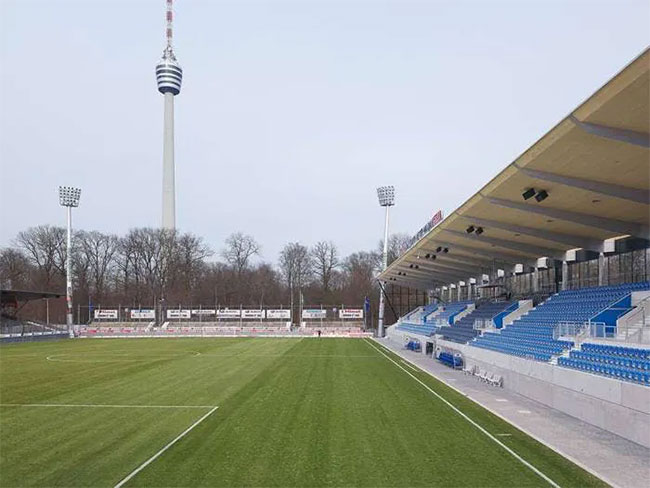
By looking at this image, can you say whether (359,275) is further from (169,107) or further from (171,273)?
(169,107)

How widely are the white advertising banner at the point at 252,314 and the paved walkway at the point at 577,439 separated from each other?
52.2 metres

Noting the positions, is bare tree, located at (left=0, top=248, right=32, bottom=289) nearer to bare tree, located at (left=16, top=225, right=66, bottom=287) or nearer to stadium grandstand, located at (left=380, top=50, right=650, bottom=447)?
bare tree, located at (left=16, top=225, right=66, bottom=287)

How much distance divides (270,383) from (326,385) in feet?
7.02

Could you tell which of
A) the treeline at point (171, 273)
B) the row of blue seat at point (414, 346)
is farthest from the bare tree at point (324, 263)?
the row of blue seat at point (414, 346)

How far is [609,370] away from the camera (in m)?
12.9

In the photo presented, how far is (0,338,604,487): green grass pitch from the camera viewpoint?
9047mm

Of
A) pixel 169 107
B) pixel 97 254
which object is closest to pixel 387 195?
pixel 97 254

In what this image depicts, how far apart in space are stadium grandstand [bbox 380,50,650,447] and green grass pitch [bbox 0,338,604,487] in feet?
7.23

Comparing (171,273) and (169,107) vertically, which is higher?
(169,107)

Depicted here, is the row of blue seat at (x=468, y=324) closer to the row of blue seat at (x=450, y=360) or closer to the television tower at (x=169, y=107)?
the row of blue seat at (x=450, y=360)

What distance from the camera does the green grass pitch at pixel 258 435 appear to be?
9.05 m

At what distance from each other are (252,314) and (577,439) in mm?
59988

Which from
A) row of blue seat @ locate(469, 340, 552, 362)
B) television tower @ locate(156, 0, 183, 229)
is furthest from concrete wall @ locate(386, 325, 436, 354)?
television tower @ locate(156, 0, 183, 229)

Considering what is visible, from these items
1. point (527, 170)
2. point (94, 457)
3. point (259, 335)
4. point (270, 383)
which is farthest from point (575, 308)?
point (259, 335)
